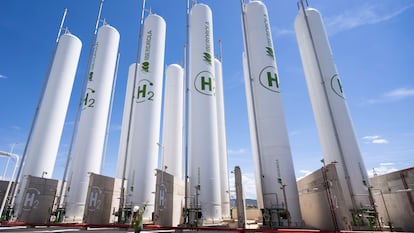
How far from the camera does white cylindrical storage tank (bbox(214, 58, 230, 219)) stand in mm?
20284

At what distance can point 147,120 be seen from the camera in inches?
743

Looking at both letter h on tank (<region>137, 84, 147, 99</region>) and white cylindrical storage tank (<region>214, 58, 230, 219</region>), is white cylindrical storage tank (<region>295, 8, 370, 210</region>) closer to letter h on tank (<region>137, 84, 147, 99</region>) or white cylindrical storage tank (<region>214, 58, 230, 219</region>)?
white cylindrical storage tank (<region>214, 58, 230, 219</region>)

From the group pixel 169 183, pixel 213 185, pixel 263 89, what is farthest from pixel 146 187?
pixel 263 89

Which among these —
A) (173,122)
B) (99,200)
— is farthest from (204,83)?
(99,200)

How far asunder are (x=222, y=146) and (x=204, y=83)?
8444mm

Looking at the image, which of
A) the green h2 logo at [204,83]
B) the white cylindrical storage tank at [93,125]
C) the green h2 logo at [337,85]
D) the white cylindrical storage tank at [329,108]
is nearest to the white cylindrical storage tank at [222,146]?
the green h2 logo at [204,83]

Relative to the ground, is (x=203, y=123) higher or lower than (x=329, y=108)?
lower

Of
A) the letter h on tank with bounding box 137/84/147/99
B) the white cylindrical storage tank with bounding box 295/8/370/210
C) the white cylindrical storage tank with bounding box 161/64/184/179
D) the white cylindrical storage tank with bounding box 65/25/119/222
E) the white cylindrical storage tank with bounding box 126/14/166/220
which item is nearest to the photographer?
the white cylindrical storage tank with bounding box 295/8/370/210

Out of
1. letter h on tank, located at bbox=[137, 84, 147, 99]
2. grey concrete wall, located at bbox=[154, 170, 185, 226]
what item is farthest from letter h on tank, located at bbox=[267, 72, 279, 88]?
letter h on tank, located at bbox=[137, 84, 147, 99]

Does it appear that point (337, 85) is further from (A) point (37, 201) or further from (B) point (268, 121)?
(A) point (37, 201)

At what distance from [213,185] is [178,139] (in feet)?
29.4

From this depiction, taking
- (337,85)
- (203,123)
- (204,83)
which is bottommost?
(203,123)

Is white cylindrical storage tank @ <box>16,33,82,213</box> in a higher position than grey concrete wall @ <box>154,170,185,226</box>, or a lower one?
higher

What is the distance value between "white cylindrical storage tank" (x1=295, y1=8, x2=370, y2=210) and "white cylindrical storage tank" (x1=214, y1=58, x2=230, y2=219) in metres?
8.68
